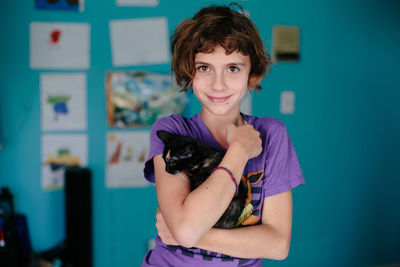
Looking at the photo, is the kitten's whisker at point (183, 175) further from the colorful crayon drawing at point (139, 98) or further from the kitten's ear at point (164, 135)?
the colorful crayon drawing at point (139, 98)

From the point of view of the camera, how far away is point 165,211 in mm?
778

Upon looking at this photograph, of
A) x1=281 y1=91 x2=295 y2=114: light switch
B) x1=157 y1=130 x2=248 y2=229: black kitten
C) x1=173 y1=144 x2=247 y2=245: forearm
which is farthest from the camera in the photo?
x1=281 y1=91 x2=295 y2=114: light switch

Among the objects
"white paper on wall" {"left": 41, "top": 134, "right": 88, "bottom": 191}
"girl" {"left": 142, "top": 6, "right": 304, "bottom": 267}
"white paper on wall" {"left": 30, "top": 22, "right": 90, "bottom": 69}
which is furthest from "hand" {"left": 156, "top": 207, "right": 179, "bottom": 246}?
"white paper on wall" {"left": 30, "top": 22, "right": 90, "bottom": 69}

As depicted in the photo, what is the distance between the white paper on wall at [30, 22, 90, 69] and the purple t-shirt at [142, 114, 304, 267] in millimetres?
1337

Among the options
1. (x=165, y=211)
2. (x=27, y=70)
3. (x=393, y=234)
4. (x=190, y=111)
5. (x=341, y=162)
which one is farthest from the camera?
(x=393, y=234)

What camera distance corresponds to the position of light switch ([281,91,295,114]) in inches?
88.8

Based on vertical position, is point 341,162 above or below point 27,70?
below

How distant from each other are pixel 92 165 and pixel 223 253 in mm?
1502

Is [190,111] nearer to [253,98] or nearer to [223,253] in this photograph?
[253,98]

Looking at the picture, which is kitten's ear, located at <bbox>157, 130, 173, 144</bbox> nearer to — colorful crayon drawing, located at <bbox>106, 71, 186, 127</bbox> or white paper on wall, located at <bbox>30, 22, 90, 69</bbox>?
colorful crayon drawing, located at <bbox>106, 71, 186, 127</bbox>

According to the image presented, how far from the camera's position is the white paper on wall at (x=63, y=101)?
77.4 inches

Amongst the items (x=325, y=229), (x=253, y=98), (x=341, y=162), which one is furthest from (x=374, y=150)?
(x=253, y=98)

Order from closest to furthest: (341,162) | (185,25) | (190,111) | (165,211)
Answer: (165,211) → (185,25) → (190,111) → (341,162)

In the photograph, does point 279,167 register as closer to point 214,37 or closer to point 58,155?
point 214,37
